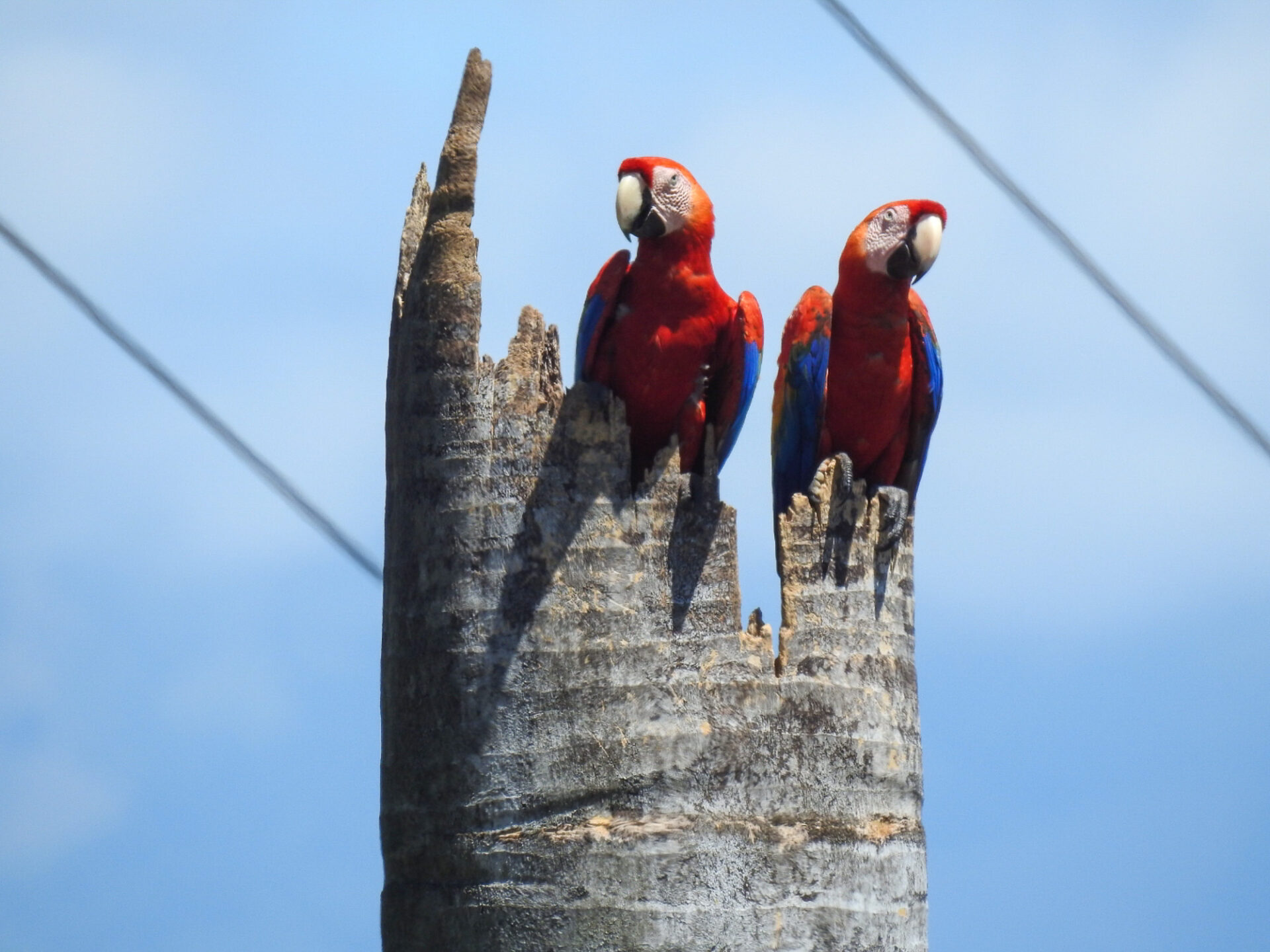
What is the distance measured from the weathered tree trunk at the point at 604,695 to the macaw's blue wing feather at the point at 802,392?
96cm

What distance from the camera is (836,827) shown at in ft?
13.9

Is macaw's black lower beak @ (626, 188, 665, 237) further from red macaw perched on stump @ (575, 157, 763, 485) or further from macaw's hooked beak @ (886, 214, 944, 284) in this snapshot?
macaw's hooked beak @ (886, 214, 944, 284)

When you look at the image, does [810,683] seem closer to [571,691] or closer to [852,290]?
[571,691]

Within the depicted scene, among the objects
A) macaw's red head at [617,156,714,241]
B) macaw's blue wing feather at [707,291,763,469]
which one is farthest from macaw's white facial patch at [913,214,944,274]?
macaw's red head at [617,156,714,241]

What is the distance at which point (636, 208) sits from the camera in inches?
201

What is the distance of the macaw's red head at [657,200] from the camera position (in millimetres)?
5113

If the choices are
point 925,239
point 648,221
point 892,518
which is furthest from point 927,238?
point 892,518

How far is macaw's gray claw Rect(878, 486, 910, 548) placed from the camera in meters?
4.64

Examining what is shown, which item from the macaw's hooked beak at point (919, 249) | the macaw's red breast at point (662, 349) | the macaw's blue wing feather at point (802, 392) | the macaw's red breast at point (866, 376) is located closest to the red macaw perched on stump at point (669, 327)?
the macaw's red breast at point (662, 349)

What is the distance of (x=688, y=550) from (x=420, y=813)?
113 cm

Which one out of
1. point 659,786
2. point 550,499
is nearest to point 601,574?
point 550,499

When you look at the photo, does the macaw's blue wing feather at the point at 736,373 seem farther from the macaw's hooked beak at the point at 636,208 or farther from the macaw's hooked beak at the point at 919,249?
the macaw's hooked beak at the point at 919,249

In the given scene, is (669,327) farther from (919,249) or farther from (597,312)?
(919,249)

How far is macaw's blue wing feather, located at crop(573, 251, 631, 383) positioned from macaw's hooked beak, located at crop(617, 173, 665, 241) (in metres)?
0.18
